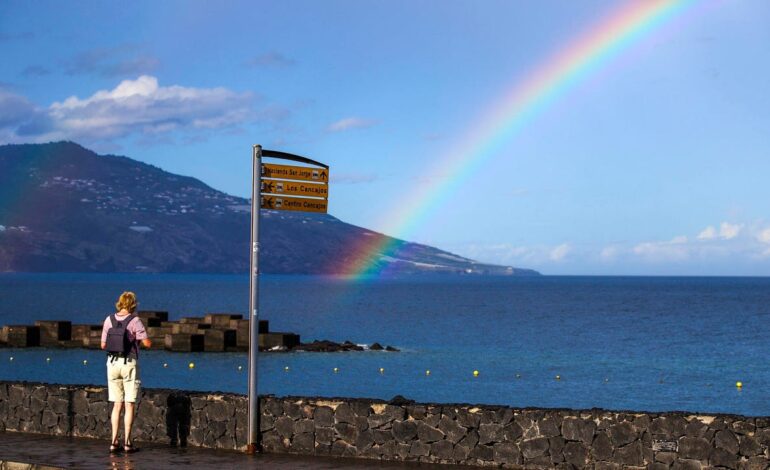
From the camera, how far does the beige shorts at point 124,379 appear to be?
14.6 meters

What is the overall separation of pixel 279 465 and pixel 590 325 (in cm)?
9990

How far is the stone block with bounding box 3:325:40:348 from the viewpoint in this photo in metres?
69.3

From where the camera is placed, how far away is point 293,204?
15.5 metres

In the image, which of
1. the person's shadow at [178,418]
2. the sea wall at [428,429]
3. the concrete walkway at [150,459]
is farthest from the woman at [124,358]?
the sea wall at [428,429]

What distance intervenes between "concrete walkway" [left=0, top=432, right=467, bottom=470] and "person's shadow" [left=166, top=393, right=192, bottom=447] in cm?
31

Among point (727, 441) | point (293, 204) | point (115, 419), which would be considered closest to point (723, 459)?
point (727, 441)

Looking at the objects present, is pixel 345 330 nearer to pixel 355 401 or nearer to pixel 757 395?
pixel 757 395

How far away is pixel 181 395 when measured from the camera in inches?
620

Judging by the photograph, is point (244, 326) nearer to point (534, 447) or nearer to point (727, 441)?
point (534, 447)

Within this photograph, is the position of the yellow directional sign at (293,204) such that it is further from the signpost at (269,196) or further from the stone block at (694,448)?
the stone block at (694,448)

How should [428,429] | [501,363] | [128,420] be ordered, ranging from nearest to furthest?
[428,429] → [128,420] → [501,363]

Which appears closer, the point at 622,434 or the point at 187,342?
the point at 622,434

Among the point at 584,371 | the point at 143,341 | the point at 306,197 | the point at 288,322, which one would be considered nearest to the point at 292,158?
the point at 306,197

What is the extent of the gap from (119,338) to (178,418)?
187 centimetres
